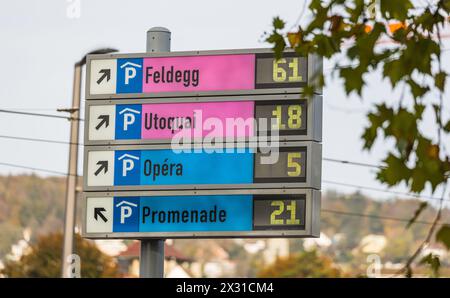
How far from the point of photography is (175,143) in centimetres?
1476

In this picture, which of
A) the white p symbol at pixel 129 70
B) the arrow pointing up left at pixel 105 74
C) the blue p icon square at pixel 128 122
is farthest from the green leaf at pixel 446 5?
the arrow pointing up left at pixel 105 74

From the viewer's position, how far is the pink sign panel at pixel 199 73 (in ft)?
48.5

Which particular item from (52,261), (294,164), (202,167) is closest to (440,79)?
(294,164)

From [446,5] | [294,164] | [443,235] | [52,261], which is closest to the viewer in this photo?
[443,235]

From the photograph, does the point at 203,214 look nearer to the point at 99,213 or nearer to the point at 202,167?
the point at 202,167

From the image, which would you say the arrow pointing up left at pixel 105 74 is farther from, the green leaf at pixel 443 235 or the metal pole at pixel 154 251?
the green leaf at pixel 443 235

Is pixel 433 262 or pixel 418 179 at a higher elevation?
pixel 418 179

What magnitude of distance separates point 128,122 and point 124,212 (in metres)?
0.90

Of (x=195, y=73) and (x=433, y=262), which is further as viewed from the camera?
(x=195, y=73)

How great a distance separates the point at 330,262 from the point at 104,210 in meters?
117

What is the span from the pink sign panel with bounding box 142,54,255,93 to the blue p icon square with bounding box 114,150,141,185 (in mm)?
656

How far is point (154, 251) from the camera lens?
1502 centimetres

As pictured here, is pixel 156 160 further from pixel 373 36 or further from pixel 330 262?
pixel 330 262

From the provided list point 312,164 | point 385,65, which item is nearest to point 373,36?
point 385,65
